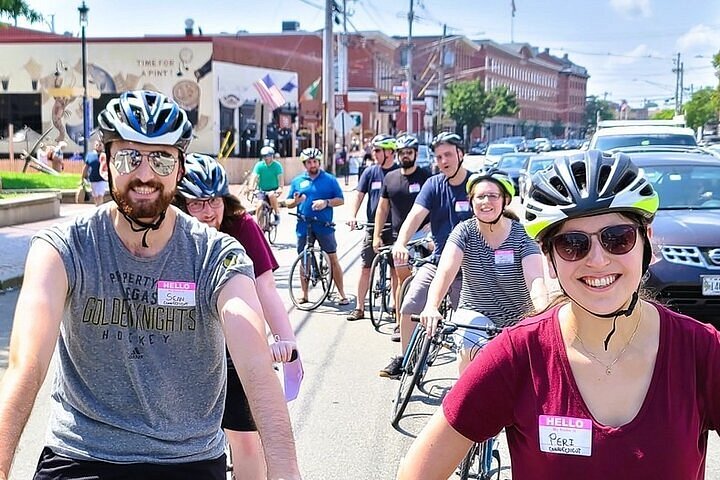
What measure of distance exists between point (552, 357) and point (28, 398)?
1.37 meters

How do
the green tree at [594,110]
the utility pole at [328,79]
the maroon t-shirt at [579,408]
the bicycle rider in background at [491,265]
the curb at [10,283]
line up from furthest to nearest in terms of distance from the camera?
the green tree at [594,110] → the utility pole at [328,79] → the curb at [10,283] → the bicycle rider in background at [491,265] → the maroon t-shirt at [579,408]

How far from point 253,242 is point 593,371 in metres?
2.52

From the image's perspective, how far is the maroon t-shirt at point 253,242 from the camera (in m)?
4.33

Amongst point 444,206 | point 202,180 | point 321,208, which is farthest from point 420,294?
point 321,208

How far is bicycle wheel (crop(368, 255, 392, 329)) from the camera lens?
979cm

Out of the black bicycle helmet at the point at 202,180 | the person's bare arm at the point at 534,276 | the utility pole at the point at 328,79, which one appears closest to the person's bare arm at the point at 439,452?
the black bicycle helmet at the point at 202,180

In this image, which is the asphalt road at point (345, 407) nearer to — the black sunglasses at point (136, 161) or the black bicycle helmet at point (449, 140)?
the black bicycle helmet at point (449, 140)

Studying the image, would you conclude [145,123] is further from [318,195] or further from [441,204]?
[318,195]

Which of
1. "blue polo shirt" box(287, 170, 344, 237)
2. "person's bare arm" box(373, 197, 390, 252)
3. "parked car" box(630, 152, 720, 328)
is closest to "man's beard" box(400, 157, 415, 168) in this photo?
"person's bare arm" box(373, 197, 390, 252)

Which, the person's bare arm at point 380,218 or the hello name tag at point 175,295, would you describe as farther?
the person's bare arm at point 380,218

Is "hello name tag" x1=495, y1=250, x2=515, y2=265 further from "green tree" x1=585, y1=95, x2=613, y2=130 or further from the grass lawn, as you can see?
"green tree" x1=585, y1=95, x2=613, y2=130

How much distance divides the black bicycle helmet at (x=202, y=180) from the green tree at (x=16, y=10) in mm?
15420

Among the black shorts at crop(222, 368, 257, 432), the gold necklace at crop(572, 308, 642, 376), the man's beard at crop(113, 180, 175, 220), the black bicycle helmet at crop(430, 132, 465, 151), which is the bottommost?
the black shorts at crop(222, 368, 257, 432)

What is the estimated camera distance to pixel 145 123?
2781 mm
